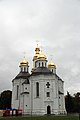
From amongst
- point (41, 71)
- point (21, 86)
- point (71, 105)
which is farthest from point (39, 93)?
point (71, 105)

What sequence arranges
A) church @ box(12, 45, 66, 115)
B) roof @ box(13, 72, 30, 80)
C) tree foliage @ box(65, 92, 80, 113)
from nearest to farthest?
church @ box(12, 45, 66, 115)
roof @ box(13, 72, 30, 80)
tree foliage @ box(65, 92, 80, 113)

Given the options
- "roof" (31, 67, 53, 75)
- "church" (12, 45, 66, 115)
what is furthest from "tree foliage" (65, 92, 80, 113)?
"roof" (31, 67, 53, 75)

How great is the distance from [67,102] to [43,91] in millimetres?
25392

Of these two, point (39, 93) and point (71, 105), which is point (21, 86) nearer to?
point (39, 93)

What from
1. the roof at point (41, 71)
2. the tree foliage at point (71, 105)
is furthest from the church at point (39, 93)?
the tree foliage at point (71, 105)

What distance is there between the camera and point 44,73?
56062 mm

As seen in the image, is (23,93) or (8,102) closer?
(23,93)

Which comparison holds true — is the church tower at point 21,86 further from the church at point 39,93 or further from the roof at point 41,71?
the roof at point 41,71

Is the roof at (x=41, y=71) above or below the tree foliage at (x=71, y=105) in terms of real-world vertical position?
above

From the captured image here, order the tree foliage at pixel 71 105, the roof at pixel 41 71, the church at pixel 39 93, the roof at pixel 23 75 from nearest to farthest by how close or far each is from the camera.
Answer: the church at pixel 39 93 → the roof at pixel 41 71 → the roof at pixel 23 75 → the tree foliage at pixel 71 105

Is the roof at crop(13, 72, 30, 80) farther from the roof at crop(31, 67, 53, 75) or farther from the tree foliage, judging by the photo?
the tree foliage

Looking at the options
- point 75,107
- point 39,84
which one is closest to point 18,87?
point 39,84

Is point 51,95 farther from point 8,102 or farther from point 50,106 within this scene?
point 8,102

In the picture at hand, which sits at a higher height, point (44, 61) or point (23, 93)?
point (44, 61)
